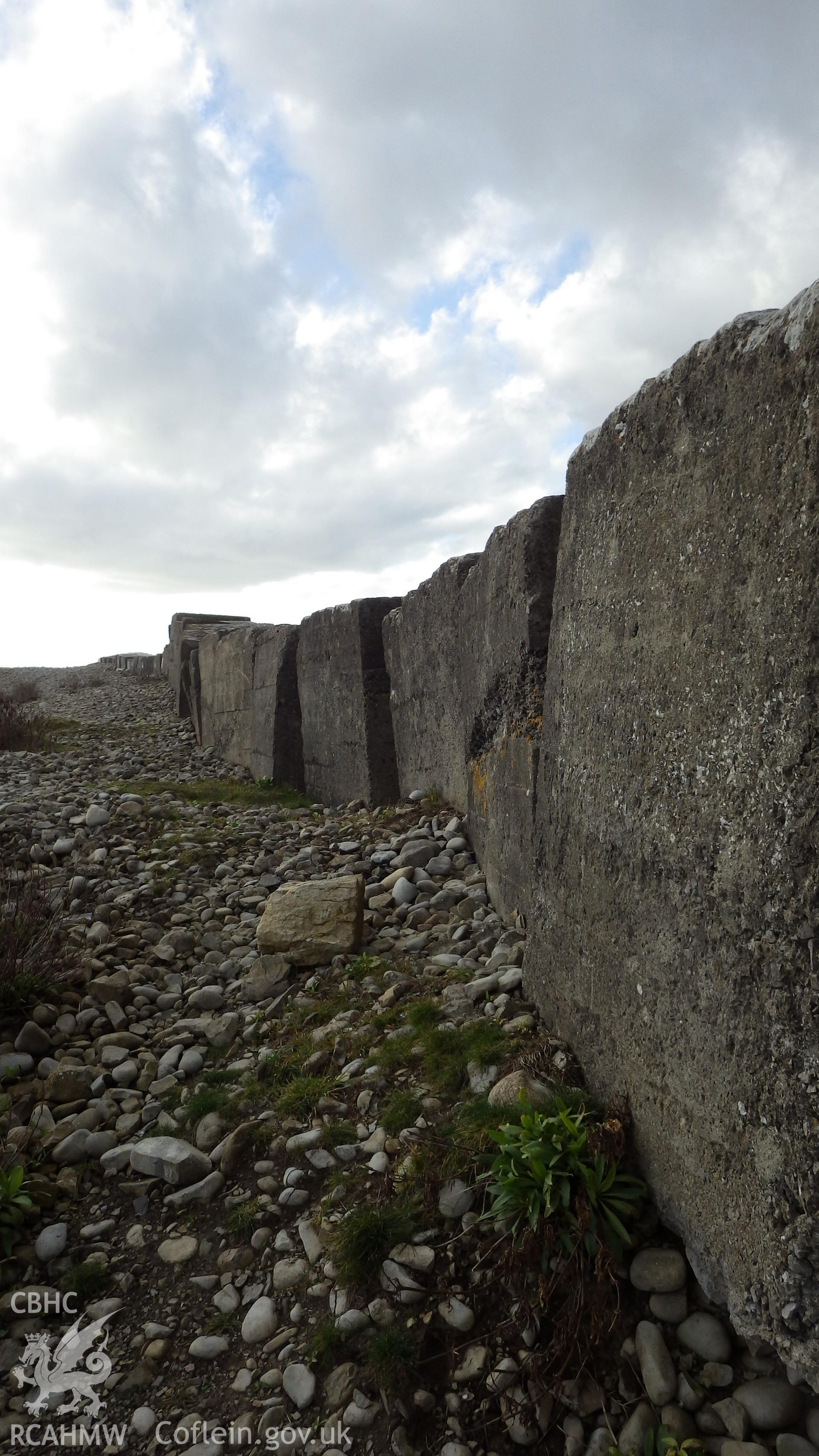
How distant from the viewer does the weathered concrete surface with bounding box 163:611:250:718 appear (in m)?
12.1

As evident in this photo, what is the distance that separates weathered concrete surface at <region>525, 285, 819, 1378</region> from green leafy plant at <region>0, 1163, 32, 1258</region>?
66.7 inches

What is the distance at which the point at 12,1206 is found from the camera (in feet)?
8.70

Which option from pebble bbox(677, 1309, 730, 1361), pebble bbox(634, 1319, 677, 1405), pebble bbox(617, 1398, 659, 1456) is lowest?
pebble bbox(617, 1398, 659, 1456)

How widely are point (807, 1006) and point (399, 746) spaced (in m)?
4.54

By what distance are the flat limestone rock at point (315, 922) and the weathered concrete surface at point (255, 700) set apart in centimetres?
359

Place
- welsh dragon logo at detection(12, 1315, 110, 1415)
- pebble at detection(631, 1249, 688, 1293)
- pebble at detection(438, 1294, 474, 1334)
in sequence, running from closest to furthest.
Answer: pebble at detection(631, 1249, 688, 1293)
pebble at detection(438, 1294, 474, 1334)
welsh dragon logo at detection(12, 1315, 110, 1415)

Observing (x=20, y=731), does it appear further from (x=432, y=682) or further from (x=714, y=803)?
(x=714, y=803)

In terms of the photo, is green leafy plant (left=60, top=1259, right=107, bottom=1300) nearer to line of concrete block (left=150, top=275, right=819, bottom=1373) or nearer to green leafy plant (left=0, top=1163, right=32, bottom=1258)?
green leafy plant (left=0, top=1163, right=32, bottom=1258)

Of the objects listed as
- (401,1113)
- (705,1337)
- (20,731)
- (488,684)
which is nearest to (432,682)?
(488,684)

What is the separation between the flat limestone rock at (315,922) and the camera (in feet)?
12.8

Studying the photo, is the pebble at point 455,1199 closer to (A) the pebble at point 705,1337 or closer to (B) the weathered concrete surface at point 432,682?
(A) the pebble at point 705,1337

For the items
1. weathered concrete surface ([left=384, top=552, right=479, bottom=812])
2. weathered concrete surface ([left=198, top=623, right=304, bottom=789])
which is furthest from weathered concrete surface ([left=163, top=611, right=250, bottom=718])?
weathered concrete surface ([left=384, top=552, right=479, bottom=812])

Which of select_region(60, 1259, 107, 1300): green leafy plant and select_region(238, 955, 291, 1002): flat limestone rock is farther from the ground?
select_region(238, 955, 291, 1002): flat limestone rock

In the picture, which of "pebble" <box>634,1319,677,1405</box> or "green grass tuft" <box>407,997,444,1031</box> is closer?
"pebble" <box>634,1319,677,1405</box>
